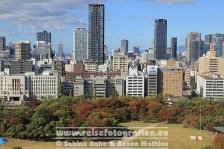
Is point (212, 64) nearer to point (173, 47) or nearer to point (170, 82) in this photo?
point (170, 82)

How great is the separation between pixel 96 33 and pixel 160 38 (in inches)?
1058

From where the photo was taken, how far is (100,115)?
2058 centimetres

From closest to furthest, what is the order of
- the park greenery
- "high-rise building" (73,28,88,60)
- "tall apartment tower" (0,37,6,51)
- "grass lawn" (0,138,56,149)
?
"grass lawn" (0,138,56,149) < the park greenery < "high-rise building" (73,28,88,60) < "tall apartment tower" (0,37,6,51)

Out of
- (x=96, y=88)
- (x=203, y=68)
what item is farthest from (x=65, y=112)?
(x=203, y=68)

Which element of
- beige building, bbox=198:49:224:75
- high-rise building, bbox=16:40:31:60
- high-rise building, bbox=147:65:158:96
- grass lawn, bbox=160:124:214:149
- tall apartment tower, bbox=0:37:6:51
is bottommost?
grass lawn, bbox=160:124:214:149

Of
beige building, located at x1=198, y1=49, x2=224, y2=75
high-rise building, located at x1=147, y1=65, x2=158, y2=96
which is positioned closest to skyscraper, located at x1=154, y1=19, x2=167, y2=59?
beige building, located at x1=198, y1=49, x2=224, y2=75

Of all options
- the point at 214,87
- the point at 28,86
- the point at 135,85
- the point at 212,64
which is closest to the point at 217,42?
the point at 212,64

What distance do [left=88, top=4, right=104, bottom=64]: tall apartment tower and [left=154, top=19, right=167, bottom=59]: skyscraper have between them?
21.2 metres

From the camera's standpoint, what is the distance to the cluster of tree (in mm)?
19234

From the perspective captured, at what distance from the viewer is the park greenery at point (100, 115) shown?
19.2m

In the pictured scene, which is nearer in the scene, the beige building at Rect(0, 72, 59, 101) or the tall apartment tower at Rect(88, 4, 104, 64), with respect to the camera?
the beige building at Rect(0, 72, 59, 101)

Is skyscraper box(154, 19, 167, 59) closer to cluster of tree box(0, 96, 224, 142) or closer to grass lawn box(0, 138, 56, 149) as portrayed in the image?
cluster of tree box(0, 96, 224, 142)

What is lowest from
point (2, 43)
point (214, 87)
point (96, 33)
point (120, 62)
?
point (214, 87)

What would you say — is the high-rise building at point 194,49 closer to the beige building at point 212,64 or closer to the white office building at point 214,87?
the beige building at point 212,64
